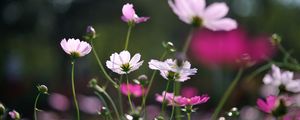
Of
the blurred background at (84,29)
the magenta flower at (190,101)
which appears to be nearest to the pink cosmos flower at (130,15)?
the magenta flower at (190,101)

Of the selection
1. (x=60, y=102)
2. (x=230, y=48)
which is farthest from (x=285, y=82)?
(x=230, y=48)

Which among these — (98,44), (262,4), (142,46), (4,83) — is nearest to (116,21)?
(142,46)

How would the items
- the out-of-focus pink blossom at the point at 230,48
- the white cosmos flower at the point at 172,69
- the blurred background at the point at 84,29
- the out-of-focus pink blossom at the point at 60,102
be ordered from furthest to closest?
1. the blurred background at the point at 84,29
2. the out-of-focus pink blossom at the point at 230,48
3. the out-of-focus pink blossom at the point at 60,102
4. the white cosmos flower at the point at 172,69

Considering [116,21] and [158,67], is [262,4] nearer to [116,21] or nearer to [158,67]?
[116,21]

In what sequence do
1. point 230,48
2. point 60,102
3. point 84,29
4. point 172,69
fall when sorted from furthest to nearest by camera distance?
point 84,29
point 230,48
point 60,102
point 172,69

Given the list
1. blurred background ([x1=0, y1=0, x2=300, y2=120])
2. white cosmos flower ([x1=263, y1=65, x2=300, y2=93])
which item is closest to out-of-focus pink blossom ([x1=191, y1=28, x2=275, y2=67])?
white cosmos flower ([x1=263, y1=65, x2=300, y2=93])

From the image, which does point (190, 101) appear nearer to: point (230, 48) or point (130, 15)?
point (130, 15)

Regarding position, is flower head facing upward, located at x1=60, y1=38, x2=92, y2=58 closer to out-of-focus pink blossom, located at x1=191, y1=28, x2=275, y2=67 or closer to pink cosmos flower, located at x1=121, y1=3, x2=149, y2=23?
pink cosmos flower, located at x1=121, y1=3, x2=149, y2=23

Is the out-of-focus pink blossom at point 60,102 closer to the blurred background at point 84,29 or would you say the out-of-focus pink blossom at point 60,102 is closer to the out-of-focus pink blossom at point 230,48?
the out-of-focus pink blossom at point 230,48
